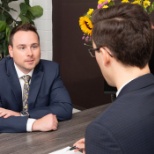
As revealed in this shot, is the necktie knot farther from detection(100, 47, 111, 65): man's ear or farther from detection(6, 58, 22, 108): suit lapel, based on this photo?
detection(100, 47, 111, 65): man's ear

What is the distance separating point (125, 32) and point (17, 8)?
9.92ft

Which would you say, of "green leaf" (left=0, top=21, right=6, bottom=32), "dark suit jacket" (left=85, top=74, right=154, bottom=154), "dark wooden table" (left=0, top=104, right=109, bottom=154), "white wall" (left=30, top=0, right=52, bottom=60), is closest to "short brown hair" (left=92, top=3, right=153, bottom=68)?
"dark suit jacket" (left=85, top=74, right=154, bottom=154)

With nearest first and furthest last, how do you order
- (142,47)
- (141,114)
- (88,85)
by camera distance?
(141,114) < (142,47) < (88,85)

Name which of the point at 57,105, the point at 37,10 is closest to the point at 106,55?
the point at 57,105

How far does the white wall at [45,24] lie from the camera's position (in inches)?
143

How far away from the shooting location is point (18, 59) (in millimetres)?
1917

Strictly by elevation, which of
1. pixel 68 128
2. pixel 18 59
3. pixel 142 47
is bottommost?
pixel 68 128

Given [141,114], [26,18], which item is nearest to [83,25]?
[141,114]

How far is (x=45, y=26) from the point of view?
3660 mm

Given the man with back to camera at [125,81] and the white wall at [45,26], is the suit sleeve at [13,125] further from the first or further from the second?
the white wall at [45,26]

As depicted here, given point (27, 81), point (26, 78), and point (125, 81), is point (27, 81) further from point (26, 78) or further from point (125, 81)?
point (125, 81)

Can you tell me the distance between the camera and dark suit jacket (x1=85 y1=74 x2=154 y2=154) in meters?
0.79

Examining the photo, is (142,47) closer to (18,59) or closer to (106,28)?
(106,28)

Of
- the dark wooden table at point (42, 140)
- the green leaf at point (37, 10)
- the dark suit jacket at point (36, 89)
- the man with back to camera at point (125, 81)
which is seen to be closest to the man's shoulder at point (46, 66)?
the dark suit jacket at point (36, 89)
